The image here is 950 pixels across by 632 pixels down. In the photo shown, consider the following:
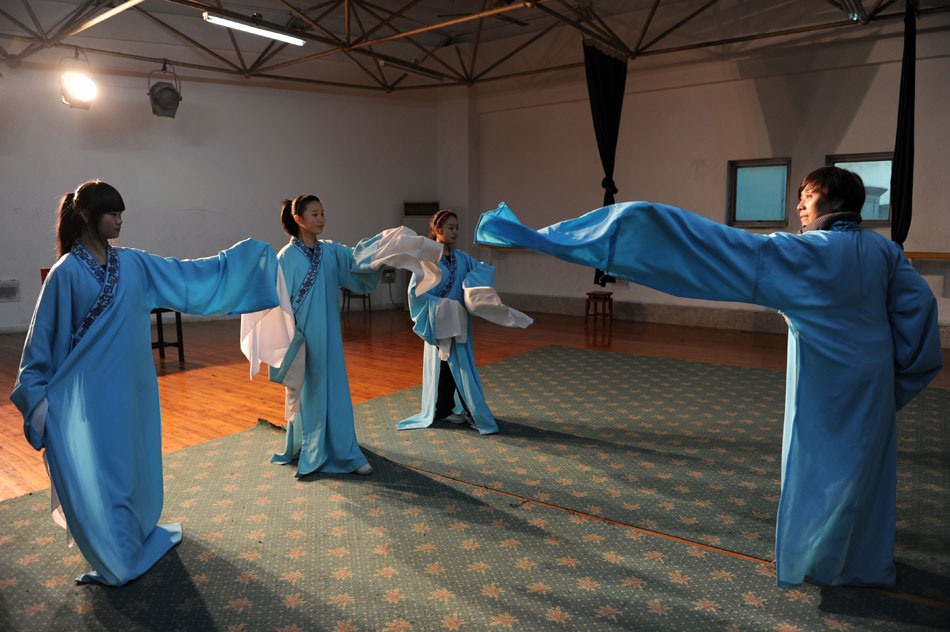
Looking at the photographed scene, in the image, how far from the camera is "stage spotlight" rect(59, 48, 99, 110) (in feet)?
25.9

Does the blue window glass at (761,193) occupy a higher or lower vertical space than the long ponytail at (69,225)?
higher

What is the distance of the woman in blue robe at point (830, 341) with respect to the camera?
2094mm

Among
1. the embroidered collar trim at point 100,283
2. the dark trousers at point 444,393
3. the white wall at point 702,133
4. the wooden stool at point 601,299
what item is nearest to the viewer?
the embroidered collar trim at point 100,283

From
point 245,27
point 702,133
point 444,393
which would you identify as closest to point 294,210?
point 444,393

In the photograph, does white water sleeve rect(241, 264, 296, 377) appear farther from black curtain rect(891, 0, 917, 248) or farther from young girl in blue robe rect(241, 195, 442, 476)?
black curtain rect(891, 0, 917, 248)

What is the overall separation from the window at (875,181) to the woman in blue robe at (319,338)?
22.0 feet

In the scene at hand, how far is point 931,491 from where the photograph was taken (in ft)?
10.8

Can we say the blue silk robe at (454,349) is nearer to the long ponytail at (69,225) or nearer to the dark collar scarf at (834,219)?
the long ponytail at (69,225)

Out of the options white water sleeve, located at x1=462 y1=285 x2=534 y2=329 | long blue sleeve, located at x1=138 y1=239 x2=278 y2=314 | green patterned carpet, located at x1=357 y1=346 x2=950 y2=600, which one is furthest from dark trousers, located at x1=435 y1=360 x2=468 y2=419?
long blue sleeve, located at x1=138 y1=239 x2=278 y2=314

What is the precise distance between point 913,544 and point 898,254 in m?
1.29

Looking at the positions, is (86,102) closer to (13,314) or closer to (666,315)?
(13,314)

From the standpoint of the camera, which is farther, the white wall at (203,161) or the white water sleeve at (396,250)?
the white wall at (203,161)

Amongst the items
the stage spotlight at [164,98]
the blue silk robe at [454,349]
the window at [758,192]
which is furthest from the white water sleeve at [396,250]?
the stage spotlight at [164,98]

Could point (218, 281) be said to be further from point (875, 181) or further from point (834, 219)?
point (875, 181)
